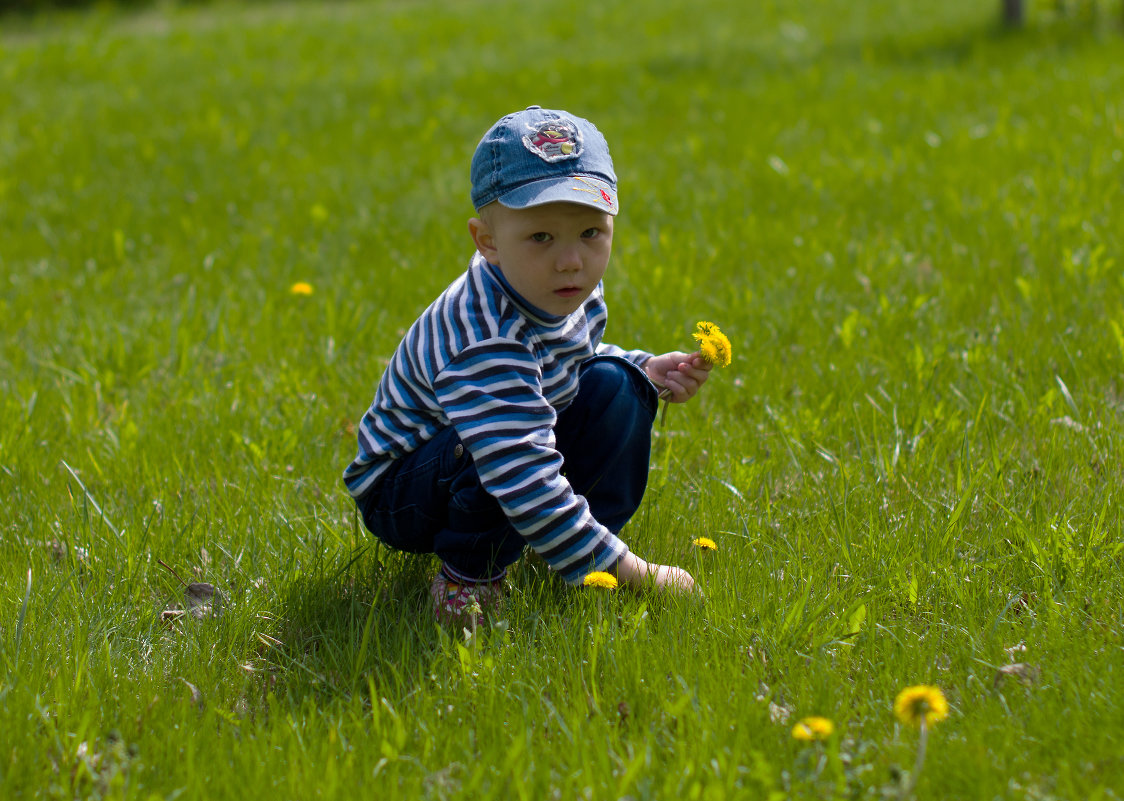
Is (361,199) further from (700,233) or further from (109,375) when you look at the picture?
(109,375)

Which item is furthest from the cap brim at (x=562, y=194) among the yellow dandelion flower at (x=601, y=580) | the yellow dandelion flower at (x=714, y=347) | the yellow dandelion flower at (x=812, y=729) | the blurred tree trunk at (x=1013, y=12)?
the blurred tree trunk at (x=1013, y=12)

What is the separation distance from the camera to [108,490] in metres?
2.87

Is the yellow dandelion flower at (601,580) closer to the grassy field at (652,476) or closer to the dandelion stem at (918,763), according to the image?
the grassy field at (652,476)

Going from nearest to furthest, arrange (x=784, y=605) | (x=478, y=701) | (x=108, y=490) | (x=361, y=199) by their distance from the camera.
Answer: (x=478, y=701) → (x=784, y=605) → (x=108, y=490) → (x=361, y=199)

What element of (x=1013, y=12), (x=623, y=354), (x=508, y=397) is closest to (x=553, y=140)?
(x=508, y=397)

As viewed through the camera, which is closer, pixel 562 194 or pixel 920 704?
pixel 920 704

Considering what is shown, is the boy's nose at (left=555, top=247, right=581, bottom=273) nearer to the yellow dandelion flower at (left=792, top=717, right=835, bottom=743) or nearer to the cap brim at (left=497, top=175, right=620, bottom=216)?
the cap brim at (left=497, top=175, right=620, bottom=216)

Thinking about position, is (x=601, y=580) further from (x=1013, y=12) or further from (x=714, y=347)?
(x=1013, y=12)

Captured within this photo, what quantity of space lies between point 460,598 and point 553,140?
91cm

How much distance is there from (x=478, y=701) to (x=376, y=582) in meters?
0.56

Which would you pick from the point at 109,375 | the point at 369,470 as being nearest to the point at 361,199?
the point at 109,375

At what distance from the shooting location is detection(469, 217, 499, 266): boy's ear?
7.28ft

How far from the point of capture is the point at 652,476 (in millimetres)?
2816

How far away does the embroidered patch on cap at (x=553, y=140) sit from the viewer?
6.82ft
